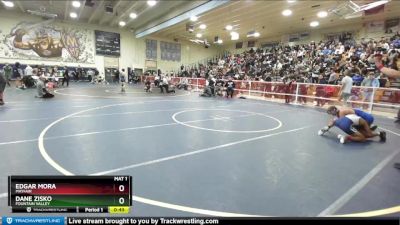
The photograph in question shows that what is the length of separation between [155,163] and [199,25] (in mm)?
21429

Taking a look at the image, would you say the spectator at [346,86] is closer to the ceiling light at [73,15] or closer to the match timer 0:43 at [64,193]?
the match timer 0:43 at [64,193]

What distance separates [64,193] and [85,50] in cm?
2778

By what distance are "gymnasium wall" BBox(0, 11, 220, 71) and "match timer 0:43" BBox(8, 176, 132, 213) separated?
1039 inches

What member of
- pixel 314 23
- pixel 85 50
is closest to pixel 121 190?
Result: pixel 314 23

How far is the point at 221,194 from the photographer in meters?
2.84

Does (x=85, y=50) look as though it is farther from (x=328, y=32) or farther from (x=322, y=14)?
(x=328, y=32)

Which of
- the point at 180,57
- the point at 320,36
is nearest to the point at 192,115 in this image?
the point at 320,36

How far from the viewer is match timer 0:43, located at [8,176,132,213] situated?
194 cm

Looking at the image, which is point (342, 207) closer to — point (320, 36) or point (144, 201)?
point (144, 201)

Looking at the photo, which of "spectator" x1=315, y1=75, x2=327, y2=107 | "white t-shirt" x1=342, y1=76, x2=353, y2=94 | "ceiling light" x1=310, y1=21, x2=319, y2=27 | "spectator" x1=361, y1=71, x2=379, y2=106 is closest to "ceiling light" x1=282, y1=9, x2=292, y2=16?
"ceiling light" x1=310, y1=21, x2=319, y2=27

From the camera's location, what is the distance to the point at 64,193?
1951 mm

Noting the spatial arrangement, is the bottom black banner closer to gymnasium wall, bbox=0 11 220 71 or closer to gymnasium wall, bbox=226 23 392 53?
gymnasium wall, bbox=226 23 392 53

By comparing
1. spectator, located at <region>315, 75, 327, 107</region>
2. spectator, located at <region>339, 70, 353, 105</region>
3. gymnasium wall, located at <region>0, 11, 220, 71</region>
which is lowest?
spectator, located at <region>315, 75, 327, 107</region>

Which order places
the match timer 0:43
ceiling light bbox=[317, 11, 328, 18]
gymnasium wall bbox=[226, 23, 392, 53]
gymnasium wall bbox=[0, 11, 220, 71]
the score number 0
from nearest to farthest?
the match timer 0:43 → the score number 0 → ceiling light bbox=[317, 11, 328, 18] → gymnasium wall bbox=[226, 23, 392, 53] → gymnasium wall bbox=[0, 11, 220, 71]
